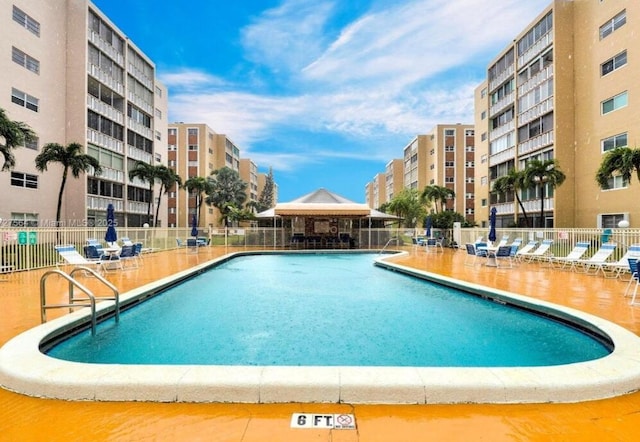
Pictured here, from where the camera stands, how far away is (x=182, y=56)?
38000mm

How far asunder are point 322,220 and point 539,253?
1749cm

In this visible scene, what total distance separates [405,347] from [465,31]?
18658 millimetres

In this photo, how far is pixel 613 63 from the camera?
23094 millimetres

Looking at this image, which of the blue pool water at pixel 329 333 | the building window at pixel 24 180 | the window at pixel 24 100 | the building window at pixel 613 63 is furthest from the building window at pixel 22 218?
the building window at pixel 613 63

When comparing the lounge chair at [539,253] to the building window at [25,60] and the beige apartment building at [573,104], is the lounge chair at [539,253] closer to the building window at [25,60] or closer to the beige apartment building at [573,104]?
the beige apartment building at [573,104]

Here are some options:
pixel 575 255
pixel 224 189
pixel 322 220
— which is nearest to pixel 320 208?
pixel 322 220

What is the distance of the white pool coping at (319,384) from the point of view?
3.37 metres

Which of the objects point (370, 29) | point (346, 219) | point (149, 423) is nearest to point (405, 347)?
point (149, 423)

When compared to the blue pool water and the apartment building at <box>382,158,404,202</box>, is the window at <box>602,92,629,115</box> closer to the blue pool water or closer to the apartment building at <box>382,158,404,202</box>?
the blue pool water

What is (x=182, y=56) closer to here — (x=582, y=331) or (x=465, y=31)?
(x=465, y=31)

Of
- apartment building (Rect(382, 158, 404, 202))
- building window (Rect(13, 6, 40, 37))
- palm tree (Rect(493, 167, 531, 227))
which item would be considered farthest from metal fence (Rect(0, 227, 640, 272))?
apartment building (Rect(382, 158, 404, 202))

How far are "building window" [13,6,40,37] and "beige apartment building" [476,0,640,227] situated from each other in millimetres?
33662

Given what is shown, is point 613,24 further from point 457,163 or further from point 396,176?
point 396,176

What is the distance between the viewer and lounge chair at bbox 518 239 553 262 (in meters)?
15.4
